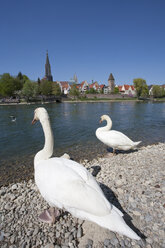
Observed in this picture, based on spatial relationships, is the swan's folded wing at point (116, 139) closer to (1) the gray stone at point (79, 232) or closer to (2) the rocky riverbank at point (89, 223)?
(2) the rocky riverbank at point (89, 223)

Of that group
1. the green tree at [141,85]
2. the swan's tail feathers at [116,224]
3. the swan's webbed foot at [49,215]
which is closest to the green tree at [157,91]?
the green tree at [141,85]

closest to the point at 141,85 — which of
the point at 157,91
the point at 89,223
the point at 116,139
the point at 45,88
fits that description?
the point at 157,91

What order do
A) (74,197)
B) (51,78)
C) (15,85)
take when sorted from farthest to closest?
(51,78) → (15,85) → (74,197)

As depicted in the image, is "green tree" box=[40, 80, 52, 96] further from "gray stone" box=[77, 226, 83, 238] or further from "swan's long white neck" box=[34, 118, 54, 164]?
"gray stone" box=[77, 226, 83, 238]

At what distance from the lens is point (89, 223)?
106 inches

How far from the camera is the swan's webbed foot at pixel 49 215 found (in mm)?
2869

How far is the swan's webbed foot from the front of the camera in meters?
2.87

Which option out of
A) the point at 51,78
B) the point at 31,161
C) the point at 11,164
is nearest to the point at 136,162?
the point at 31,161

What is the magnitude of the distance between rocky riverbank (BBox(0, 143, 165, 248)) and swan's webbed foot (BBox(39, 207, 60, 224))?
0.08 meters

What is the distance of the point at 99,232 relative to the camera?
2441 mm

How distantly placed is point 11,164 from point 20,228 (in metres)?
4.45

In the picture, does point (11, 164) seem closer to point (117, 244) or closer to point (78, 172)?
point (78, 172)

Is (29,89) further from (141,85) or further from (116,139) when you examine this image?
(116,139)

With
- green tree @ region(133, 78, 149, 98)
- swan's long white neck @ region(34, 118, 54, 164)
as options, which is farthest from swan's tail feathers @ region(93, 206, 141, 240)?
green tree @ region(133, 78, 149, 98)
